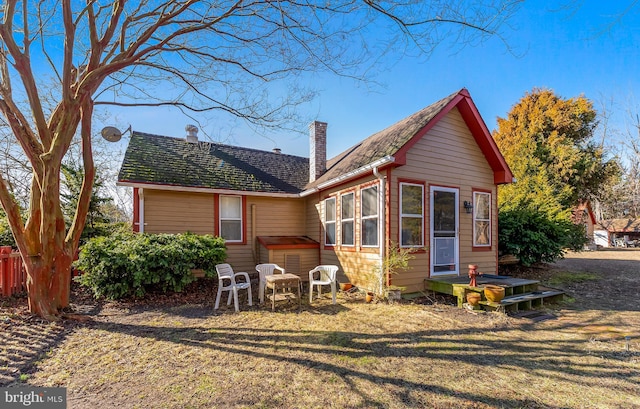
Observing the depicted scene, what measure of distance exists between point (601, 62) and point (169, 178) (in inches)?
460

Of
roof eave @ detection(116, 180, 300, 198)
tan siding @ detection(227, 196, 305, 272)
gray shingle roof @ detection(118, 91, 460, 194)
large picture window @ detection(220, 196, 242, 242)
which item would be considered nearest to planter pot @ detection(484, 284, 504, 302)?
gray shingle roof @ detection(118, 91, 460, 194)

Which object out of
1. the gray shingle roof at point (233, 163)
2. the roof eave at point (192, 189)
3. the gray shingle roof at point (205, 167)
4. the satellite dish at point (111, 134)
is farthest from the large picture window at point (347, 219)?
the satellite dish at point (111, 134)

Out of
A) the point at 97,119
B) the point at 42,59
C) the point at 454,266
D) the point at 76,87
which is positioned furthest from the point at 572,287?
the point at 97,119

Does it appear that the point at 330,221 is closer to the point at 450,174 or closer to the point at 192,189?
the point at 450,174

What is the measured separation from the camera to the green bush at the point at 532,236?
388 inches

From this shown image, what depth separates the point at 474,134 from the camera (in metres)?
8.37

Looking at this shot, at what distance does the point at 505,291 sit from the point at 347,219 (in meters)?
4.07

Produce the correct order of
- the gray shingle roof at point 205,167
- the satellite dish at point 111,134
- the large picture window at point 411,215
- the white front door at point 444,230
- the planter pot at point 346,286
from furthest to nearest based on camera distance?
the gray shingle roof at point 205,167, the planter pot at point 346,286, the white front door at point 444,230, the satellite dish at point 111,134, the large picture window at point 411,215

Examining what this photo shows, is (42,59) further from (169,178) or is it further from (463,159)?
(463,159)

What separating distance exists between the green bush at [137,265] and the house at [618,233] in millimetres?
36350

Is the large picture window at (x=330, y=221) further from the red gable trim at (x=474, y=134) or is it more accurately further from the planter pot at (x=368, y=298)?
the red gable trim at (x=474, y=134)

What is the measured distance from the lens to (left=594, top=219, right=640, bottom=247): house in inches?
1111

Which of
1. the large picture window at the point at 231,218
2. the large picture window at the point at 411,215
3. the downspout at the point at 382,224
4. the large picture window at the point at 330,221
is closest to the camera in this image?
the downspout at the point at 382,224

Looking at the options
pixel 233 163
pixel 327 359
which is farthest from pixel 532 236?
pixel 233 163
